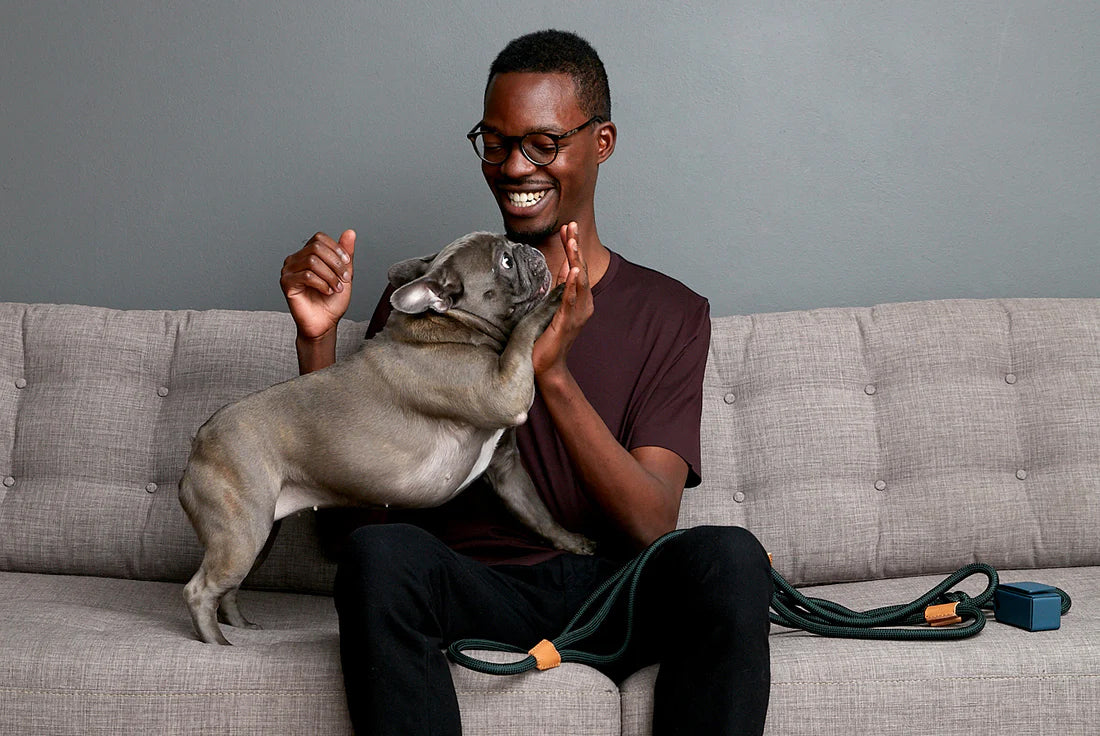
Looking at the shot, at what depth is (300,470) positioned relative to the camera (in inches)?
79.7

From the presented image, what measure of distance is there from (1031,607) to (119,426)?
216 cm

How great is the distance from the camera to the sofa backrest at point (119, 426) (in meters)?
2.59

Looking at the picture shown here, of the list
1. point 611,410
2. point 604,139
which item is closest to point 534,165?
point 604,139

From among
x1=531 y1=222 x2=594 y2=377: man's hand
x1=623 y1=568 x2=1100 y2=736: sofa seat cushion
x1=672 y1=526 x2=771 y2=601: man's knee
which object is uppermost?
x1=531 y1=222 x2=594 y2=377: man's hand

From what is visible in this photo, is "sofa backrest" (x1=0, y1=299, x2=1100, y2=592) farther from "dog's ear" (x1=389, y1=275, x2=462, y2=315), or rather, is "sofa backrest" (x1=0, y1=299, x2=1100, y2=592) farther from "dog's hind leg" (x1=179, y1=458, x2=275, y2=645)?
"dog's ear" (x1=389, y1=275, x2=462, y2=315)

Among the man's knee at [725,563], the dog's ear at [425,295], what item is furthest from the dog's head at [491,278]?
the man's knee at [725,563]

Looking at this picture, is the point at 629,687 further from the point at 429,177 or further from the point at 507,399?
the point at 429,177

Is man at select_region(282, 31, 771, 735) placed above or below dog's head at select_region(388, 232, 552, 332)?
below

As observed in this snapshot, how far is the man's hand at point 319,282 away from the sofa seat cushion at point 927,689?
40.1 inches

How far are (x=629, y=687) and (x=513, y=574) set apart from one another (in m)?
0.38

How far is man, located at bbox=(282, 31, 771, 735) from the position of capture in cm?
162

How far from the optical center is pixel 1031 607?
6.28ft

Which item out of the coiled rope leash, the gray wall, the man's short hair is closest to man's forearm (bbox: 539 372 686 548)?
the coiled rope leash

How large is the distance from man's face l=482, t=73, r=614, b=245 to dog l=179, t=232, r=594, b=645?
0.70 feet
